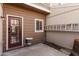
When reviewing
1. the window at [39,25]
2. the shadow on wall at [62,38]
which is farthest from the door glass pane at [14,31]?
the shadow on wall at [62,38]

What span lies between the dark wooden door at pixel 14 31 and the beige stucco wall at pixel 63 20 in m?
2.38

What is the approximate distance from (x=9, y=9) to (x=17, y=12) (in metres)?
0.52

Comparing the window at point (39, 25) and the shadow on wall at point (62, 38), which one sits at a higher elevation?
the window at point (39, 25)

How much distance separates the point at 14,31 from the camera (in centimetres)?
492

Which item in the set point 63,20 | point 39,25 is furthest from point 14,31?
point 63,20

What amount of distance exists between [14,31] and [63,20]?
2868mm

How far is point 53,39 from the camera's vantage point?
6.79 m

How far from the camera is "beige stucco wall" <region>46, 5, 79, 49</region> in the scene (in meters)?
5.40

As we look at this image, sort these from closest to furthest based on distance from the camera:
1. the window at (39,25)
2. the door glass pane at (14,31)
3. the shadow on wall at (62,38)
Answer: the door glass pane at (14,31) < the shadow on wall at (62,38) < the window at (39,25)

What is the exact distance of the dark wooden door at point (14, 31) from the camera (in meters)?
4.64

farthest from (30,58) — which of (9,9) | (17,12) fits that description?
(17,12)

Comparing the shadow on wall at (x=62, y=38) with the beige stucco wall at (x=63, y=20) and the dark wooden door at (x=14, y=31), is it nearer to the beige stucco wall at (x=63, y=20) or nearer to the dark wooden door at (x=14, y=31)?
the beige stucco wall at (x=63, y=20)

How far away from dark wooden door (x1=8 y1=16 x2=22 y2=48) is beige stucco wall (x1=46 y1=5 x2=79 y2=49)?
2.38 meters

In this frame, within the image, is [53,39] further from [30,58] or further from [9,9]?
[30,58]
